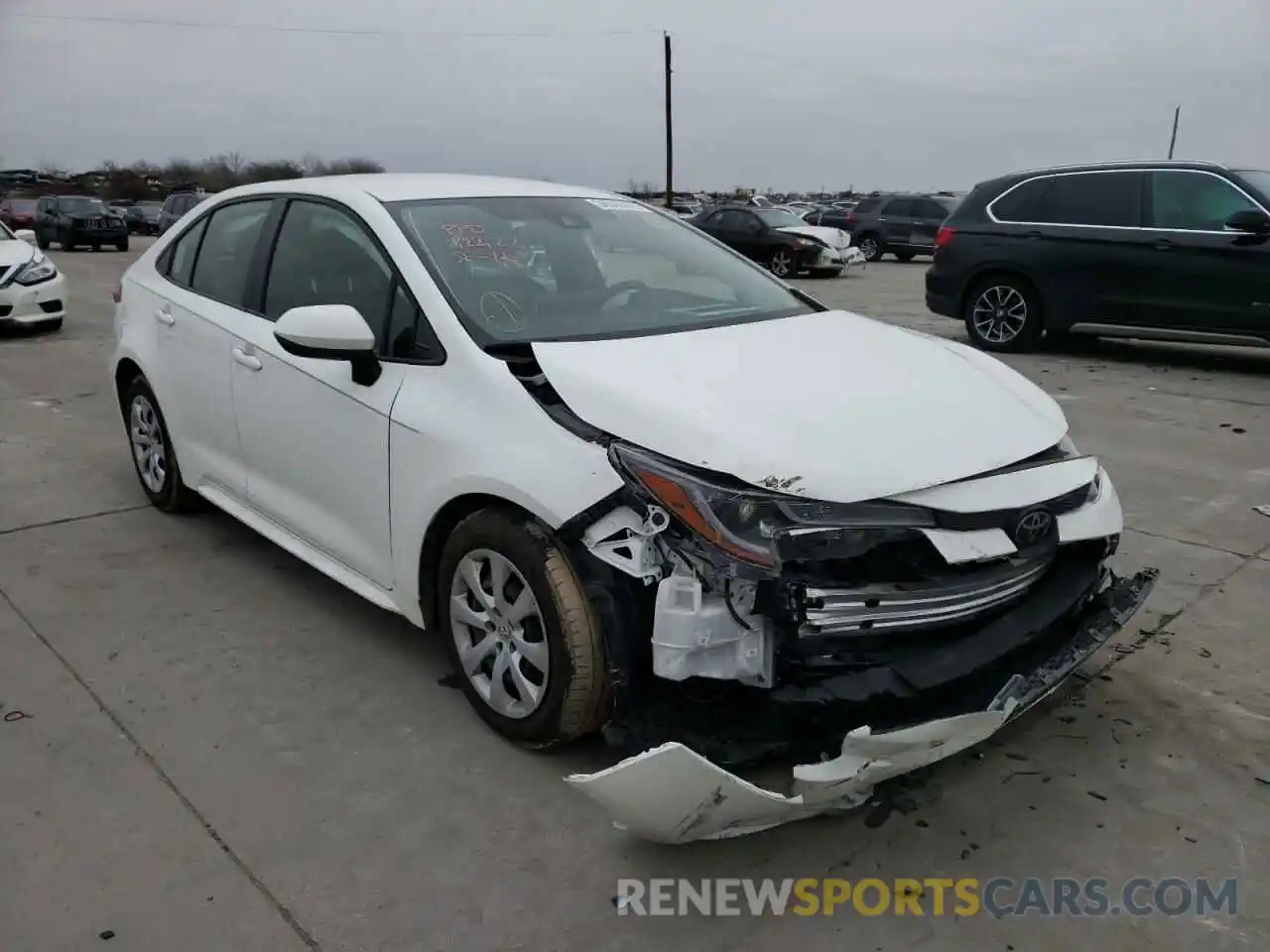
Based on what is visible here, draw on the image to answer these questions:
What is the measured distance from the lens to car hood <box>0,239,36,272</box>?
10.8 meters

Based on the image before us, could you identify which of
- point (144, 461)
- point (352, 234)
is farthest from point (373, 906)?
point (144, 461)

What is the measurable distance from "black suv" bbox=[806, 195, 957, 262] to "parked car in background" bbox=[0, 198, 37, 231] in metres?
22.8

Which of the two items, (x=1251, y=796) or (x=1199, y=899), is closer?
(x=1199, y=899)

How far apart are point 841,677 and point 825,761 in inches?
7.8

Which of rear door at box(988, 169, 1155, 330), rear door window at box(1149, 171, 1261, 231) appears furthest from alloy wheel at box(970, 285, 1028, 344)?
rear door window at box(1149, 171, 1261, 231)

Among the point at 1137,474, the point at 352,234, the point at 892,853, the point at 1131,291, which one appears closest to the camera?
the point at 892,853

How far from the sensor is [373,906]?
7.72ft

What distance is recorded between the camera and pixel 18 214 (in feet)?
105

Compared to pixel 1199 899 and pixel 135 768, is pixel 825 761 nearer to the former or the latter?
pixel 1199 899

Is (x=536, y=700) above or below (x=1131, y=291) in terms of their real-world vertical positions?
below

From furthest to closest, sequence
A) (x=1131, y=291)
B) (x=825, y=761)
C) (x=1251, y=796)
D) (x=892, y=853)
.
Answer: (x=1131, y=291), (x=1251, y=796), (x=892, y=853), (x=825, y=761)

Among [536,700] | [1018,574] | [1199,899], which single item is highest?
[1018,574]

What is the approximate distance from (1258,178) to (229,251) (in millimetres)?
8022

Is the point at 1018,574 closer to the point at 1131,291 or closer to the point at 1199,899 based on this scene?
the point at 1199,899
